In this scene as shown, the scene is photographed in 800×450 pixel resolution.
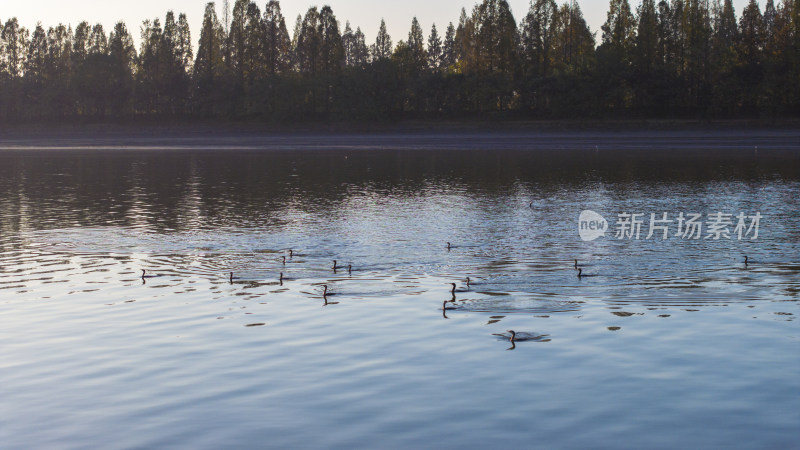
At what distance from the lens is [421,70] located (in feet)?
403

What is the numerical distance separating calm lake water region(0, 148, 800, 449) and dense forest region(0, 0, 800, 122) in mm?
67951

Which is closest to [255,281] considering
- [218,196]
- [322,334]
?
[322,334]

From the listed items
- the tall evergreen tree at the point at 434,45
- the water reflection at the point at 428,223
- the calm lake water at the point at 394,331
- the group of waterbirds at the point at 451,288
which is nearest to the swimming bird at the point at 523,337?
the group of waterbirds at the point at 451,288

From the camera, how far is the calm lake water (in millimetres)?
11031

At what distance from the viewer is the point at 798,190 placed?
137 feet

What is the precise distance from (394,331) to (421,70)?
110m

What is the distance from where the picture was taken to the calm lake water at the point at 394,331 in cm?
1103

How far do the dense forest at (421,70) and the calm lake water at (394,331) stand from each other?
2675 inches

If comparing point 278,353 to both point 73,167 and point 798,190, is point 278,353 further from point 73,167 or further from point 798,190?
A: point 73,167

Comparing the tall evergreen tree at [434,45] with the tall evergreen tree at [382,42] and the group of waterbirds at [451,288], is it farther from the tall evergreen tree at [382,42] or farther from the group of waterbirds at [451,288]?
the group of waterbirds at [451,288]

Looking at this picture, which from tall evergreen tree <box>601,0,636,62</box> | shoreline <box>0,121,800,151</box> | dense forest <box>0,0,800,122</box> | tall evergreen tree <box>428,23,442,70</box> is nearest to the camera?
shoreline <box>0,121,800,151</box>

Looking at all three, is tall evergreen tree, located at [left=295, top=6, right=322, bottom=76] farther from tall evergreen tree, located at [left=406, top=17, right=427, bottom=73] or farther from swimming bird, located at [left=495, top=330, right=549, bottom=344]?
swimming bird, located at [left=495, top=330, right=549, bottom=344]

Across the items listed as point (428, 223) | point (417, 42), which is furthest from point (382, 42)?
point (428, 223)

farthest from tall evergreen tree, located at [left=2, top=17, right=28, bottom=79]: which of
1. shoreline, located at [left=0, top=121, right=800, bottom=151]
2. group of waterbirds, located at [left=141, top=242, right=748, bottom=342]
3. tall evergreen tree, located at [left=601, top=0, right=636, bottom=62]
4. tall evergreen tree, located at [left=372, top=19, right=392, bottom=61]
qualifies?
group of waterbirds, located at [left=141, top=242, right=748, bottom=342]
